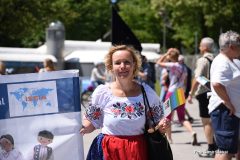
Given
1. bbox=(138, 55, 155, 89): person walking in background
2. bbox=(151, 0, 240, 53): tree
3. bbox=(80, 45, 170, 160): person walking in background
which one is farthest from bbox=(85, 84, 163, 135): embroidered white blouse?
bbox=(151, 0, 240, 53): tree

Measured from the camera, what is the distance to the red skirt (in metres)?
4.50

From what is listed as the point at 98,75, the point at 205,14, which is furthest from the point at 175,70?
the point at 205,14

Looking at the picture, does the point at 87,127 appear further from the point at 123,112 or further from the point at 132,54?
the point at 132,54

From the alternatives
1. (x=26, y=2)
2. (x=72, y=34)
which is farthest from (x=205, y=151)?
(x=72, y=34)

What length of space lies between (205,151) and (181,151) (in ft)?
1.73

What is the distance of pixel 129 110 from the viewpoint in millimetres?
4523

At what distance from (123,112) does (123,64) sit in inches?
14.8

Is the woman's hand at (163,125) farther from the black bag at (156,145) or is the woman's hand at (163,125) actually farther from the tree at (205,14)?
the tree at (205,14)

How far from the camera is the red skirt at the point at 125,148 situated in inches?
177

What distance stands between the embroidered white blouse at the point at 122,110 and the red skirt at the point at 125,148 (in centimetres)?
5

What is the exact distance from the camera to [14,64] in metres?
26.5

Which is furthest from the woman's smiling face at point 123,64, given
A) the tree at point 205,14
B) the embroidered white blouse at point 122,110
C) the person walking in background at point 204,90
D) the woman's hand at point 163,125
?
the tree at point 205,14

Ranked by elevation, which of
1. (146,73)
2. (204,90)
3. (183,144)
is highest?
(146,73)

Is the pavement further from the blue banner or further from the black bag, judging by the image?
the black bag
